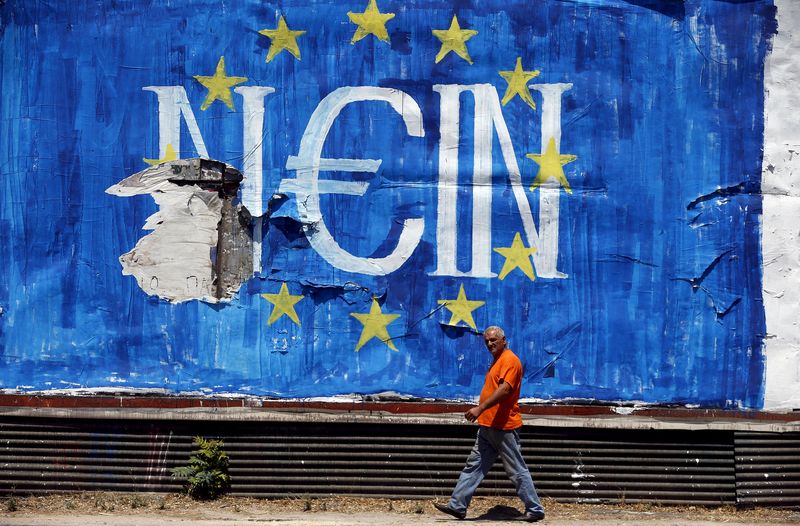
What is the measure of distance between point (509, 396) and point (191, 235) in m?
3.15

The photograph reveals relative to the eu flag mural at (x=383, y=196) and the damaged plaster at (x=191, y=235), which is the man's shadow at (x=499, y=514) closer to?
the eu flag mural at (x=383, y=196)

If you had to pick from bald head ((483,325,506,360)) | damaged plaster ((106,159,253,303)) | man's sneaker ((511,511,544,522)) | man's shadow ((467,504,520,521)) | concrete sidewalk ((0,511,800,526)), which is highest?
damaged plaster ((106,159,253,303))

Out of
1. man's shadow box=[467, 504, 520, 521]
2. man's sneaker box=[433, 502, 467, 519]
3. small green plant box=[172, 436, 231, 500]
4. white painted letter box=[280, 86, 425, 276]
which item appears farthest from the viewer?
white painted letter box=[280, 86, 425, 276]

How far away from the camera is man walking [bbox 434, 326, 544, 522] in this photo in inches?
307

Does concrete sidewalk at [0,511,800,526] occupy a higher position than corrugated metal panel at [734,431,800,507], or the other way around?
corrugated metal panel at [734,431,800,507]

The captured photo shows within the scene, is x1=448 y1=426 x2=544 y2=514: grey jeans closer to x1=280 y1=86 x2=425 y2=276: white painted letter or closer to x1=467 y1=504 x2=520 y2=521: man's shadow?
x1=467 y1=504 x2=520 y2=521: man's shadow

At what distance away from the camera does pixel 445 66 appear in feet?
28.3

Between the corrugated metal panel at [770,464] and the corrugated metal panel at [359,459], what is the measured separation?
0.10m

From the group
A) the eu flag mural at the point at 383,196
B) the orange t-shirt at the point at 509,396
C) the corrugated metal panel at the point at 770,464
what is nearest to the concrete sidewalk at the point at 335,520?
the corrugated metal panel at the point at 770,464

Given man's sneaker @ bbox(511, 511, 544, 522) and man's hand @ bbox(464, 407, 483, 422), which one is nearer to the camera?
man's hand @ bbox(464, 407, 483, 422)

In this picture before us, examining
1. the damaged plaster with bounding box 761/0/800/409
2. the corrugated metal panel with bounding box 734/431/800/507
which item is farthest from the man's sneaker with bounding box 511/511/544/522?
the damaged plaster with bounding box 761/0/800/409

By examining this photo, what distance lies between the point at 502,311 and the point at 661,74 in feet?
7.99

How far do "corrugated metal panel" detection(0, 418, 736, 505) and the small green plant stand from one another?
3.8 inches

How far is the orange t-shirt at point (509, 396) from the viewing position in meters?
7.78
